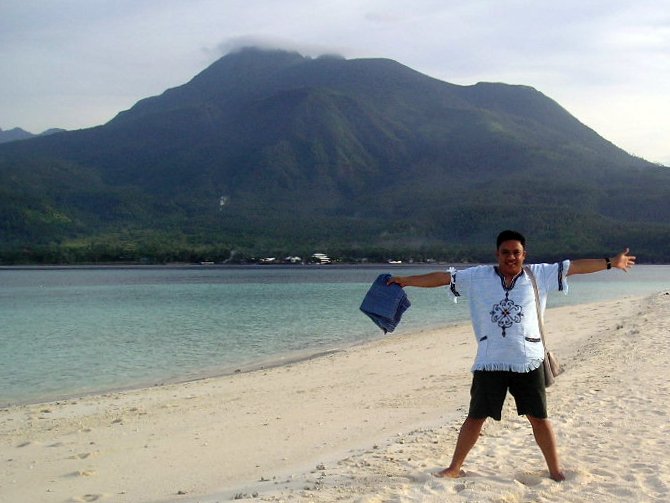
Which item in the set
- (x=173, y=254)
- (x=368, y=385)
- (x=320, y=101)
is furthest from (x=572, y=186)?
(x=368, y=385)

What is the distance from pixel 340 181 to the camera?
448 ft

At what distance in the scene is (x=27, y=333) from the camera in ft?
86.0

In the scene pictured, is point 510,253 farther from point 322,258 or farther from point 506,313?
point 322,258

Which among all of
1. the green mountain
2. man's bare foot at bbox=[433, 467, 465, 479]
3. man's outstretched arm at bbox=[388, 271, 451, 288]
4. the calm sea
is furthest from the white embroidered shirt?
the green mountain

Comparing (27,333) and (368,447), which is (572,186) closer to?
(27,333)

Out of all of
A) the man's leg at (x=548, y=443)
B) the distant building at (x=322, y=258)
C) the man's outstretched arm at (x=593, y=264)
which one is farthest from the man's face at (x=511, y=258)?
the distant building at (x=322, y=258)

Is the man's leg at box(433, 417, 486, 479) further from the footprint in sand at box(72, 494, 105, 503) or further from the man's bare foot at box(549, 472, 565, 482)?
the footprint in sand at box(72, 494, 105, 503)

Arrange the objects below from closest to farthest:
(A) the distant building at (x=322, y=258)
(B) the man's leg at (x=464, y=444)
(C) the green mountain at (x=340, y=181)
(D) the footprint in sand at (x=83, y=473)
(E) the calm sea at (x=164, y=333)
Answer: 1. (B) the man's leg at (x=464, y=444)
2. (D) the footprint in sand at (x=83, y=473)
3. (E) the calm sea at (x=164, y=333)
4. (A) the distant building at (x=322, y=258)
5. (C) the green mountain at (x=340, y=181)

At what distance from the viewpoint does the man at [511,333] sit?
5.58m

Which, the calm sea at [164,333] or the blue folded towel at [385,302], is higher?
the blue folded towel at [385,302]

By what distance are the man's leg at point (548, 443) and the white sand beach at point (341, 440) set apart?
0.09 metres

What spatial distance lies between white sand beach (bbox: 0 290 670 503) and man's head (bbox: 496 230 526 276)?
1.55m

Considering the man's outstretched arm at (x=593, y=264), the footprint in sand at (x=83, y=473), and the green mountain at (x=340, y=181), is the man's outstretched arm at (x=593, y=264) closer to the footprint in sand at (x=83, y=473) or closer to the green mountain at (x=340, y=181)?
the footprint in sand at (x=83, y=473)

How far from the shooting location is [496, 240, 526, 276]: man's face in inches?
222
